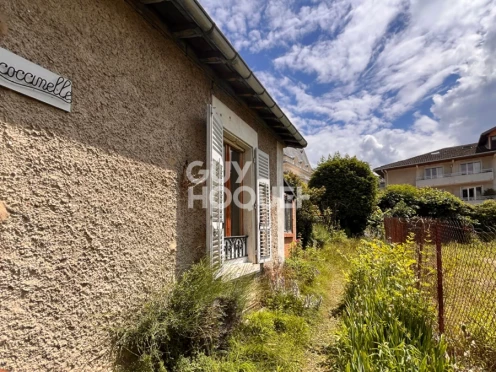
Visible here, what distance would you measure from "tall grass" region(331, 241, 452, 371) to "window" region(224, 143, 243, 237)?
8.50ft

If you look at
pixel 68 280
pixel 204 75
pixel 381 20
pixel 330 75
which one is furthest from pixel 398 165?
pixel 68 280

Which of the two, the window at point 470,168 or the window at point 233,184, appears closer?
the window at point 233,184

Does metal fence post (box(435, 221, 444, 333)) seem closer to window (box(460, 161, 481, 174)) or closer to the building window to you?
the building window

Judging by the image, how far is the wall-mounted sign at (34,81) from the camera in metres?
2.02

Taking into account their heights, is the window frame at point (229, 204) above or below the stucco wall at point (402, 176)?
below

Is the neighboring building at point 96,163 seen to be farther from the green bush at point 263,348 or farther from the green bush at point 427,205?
the green bush at point 427,205

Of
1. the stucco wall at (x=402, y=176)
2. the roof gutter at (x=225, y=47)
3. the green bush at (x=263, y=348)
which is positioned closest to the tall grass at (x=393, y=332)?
the green bush at (x=263, y=348)

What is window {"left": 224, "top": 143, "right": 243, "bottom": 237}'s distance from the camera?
588 centimetres

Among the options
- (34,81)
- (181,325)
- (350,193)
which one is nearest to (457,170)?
(350,193)

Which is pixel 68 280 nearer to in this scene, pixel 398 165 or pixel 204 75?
pixel 204 75

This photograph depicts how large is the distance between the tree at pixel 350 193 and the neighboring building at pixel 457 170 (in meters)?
21.1

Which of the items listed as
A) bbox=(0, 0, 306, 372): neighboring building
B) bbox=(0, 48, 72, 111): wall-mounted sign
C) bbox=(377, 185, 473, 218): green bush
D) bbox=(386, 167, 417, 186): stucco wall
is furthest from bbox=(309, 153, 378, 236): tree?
bbox=(386, 167, 417, 186): stucco wall

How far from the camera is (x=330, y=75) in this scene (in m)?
11.7

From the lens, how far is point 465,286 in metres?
3.41
